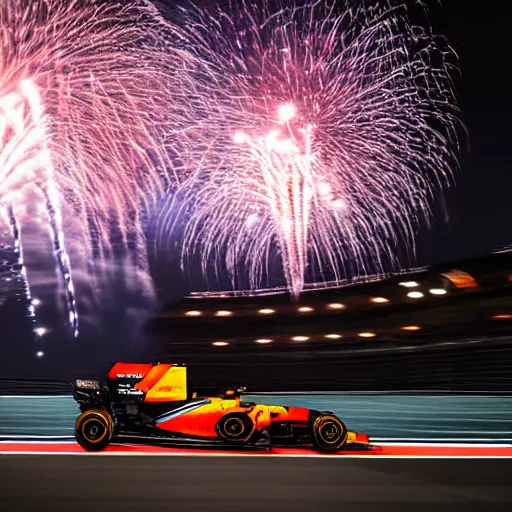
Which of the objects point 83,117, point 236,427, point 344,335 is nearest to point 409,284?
point 344,335

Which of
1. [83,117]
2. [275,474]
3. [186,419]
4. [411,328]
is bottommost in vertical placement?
[275,474]

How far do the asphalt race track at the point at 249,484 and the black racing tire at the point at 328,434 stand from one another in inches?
12.7

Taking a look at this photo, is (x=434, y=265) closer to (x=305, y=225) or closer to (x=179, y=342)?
(x=305, y=225)

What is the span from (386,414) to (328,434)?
6.33 ft

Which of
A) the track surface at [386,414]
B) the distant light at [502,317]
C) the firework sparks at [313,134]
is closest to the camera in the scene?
the track surface at [386,414]

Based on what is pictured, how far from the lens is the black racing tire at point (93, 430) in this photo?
17.7ft

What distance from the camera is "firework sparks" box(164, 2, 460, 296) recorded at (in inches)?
299

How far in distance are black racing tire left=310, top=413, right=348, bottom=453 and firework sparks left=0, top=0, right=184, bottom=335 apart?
301cm

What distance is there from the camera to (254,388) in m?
7.67

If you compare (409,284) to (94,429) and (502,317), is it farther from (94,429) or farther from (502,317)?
(94,429)

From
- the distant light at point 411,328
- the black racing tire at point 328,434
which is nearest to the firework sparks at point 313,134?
the distant light at point 411,328

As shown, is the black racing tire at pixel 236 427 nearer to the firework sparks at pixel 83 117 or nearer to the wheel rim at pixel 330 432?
the wheel rim at pixel 330 432

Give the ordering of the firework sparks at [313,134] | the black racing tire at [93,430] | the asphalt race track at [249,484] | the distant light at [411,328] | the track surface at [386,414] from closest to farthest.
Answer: the asphalt race track at [249,484] < the black racing tire at [93,430] < the track surface at [386,414] < the firework sparks at [313,134] < the distant light at [411,328]

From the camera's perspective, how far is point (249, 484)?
13.6 ft
